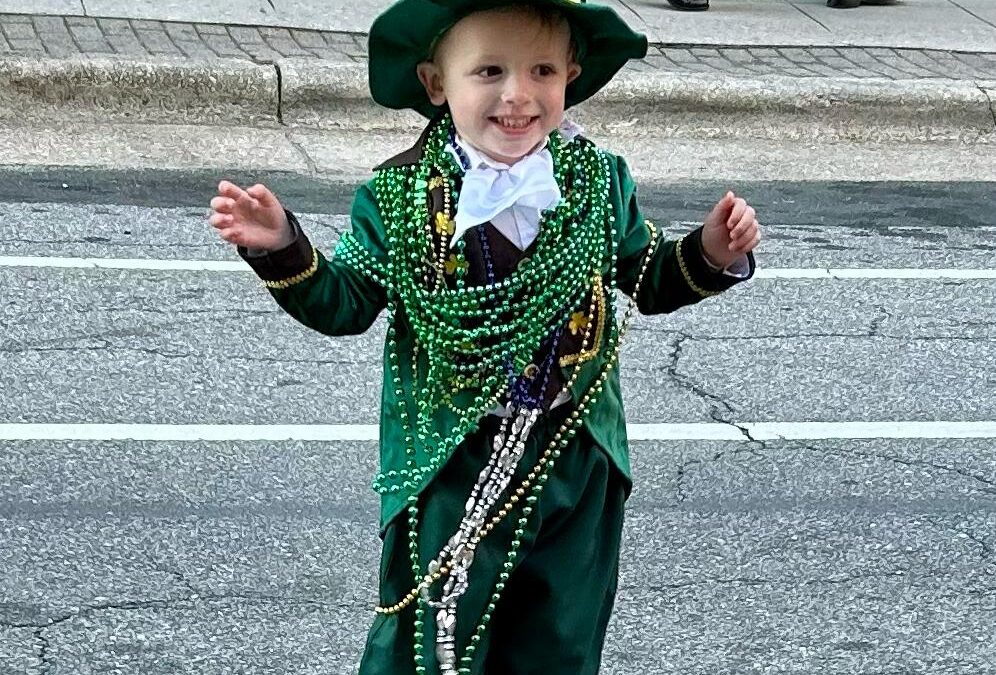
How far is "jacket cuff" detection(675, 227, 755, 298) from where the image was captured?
106 inches

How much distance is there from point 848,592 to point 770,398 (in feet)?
4.33

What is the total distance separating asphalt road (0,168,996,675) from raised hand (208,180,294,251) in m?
1.50

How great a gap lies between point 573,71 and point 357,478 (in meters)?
2.21

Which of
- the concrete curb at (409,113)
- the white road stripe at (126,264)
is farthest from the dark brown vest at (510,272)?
the concrete curb at (409,113)

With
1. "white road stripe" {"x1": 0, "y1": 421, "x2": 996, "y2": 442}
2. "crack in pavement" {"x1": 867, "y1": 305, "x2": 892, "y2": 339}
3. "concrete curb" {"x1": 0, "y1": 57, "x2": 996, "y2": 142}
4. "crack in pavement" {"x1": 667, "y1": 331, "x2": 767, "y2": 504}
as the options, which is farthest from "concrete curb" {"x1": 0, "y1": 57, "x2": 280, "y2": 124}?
"white road stripe" {"x1": 0, "y1": 421, "x2": 996, "y2": 442}

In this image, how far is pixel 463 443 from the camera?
104 inches

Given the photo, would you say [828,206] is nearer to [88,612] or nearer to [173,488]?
[173,488]

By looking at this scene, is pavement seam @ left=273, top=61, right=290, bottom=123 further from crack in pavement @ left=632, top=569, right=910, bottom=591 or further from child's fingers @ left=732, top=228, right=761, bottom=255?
child's fingers @ left=732, top=228, right=761, bottom=255

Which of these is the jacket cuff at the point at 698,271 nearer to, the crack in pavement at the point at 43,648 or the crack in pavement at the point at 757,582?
the crack in pavement at the point at 757,582

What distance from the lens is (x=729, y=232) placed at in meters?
2.65

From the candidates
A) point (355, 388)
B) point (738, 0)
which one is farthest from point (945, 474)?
point (738, 0)

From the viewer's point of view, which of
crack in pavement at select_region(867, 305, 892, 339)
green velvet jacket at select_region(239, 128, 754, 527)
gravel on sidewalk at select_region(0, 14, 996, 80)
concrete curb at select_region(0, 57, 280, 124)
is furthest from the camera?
gravel on sidewalk at select_region(0, 14, 996, 80)

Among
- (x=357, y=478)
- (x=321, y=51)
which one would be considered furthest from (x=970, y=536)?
(x=321, y=51)

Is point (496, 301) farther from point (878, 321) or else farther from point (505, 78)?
point (878, 321)
